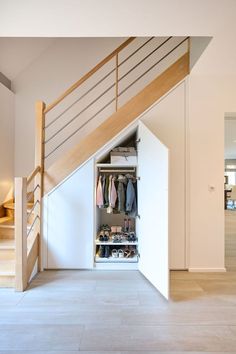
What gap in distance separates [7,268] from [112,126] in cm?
233

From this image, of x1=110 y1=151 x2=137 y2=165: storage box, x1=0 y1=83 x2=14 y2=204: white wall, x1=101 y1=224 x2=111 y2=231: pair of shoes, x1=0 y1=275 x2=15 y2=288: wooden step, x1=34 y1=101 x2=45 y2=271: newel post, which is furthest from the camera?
x1=0 y1=83 x2=14 y2=204: white wall

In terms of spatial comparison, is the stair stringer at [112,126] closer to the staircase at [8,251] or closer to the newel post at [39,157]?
the newel post at [39,157]

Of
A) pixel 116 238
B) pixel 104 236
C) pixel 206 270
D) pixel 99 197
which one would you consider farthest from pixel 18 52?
pixel 206 270

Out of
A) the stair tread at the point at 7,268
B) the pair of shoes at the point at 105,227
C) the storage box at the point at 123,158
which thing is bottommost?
the stair tread at the point at 7,268

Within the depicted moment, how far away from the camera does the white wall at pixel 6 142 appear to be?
4082 mm

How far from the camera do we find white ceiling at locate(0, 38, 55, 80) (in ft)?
14.1

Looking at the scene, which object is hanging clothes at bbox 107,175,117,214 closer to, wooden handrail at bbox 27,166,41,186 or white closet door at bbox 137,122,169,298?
white closet door at bbox 137,122,169,298

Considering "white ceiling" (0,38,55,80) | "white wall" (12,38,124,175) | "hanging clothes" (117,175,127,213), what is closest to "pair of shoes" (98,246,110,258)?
"hanging clothes" (117,175,127,213)

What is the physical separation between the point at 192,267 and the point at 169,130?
2.02 meters

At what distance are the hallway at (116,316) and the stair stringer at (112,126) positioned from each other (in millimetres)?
1419

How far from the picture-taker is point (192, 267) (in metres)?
3.38

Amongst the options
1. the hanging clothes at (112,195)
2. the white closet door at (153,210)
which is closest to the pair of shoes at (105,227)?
the hanging clothes at (112,195)

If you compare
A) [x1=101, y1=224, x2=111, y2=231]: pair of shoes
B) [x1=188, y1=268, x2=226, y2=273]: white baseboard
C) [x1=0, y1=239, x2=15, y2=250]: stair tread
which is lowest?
[x1=188, y1=268, x2=226, y2=273]: white baseboard

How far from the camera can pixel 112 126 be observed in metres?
3.35
